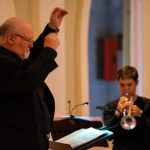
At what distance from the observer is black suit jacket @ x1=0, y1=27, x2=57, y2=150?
1.33 metres

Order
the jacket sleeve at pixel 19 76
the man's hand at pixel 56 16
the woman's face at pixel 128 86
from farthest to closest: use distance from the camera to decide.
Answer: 1. the woman's face at pixel 128 86
2. the man's hand at pixel 56 16
3. the jacket sleeve at pixel 19 76

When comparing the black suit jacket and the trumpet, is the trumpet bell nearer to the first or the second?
the trumpet

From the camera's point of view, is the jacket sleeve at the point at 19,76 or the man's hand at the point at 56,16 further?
the man's hand at the point at 56,16

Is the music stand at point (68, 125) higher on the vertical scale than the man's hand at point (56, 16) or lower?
lower

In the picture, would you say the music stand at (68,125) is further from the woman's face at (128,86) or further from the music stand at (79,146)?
the woman's face at (128,86)

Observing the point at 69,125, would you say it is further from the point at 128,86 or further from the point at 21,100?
the point at 21,100

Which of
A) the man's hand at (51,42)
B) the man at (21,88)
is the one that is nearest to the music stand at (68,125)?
the man at (21,88)

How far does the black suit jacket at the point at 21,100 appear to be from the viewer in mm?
1335

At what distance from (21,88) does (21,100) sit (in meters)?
0.08

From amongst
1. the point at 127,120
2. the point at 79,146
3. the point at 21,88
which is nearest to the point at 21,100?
the point at 21,88

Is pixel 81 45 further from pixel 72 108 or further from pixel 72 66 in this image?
pixel 72 108

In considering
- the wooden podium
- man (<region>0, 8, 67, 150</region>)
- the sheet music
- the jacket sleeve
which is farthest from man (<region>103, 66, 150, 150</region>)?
the jacket sleeve

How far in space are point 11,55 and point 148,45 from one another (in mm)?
2548

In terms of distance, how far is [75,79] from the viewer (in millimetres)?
3061
